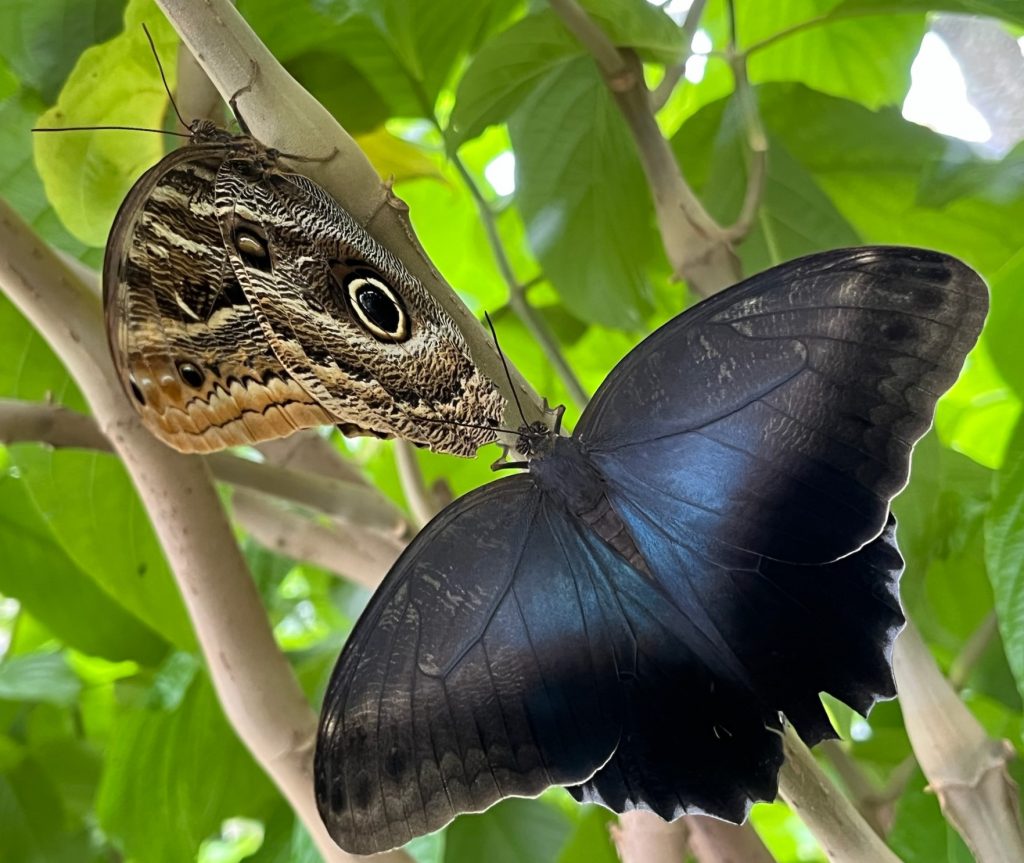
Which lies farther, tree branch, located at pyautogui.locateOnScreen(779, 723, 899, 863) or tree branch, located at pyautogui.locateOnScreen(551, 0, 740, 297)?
tree branch, located at pyautogui.locateOnScreen(551, 0, 740, 297)

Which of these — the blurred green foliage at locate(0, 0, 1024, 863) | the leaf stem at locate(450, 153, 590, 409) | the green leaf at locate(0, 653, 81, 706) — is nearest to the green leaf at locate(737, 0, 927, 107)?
the blurred green foliage at locate(0, 0, 1024, 863)

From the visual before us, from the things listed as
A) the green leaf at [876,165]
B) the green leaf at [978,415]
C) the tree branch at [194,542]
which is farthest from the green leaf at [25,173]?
the green leaf at [978,415]

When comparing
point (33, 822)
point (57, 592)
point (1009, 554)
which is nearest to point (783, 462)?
point (1009, 554)

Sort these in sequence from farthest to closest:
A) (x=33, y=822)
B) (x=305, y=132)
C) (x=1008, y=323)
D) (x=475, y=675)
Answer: (x=33, y=822) < (x=1008, y=323) < (x=475, y=675) < (x=305, y=132)

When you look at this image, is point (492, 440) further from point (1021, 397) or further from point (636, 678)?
point (1021, 397)

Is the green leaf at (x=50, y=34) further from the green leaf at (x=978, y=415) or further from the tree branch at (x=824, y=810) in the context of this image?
the green leaf at (x=978, y=415)

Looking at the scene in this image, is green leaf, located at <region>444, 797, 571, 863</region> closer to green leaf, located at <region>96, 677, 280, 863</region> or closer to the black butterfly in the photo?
green leaf, located at <region>96, 677, 280, 863</region>

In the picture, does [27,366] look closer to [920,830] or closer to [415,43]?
[415,43]
